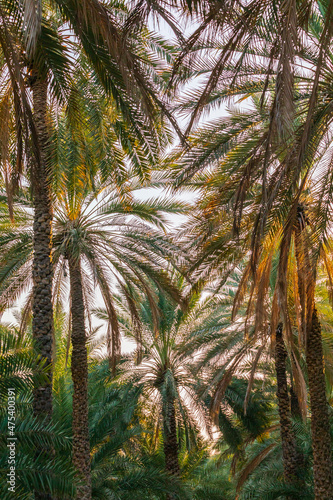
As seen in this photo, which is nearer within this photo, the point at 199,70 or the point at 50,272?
the point at 199,70

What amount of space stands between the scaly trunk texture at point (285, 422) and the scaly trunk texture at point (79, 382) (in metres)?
5.28

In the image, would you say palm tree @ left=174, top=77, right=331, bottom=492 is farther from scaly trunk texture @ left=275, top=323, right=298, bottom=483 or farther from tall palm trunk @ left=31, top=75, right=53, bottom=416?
scaly trunk texture @ left=275, top=323, right=298, bottom=483

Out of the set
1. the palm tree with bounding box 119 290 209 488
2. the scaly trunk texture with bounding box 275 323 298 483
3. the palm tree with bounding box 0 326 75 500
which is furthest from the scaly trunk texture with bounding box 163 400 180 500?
the palm tree with bounding box 0 326 75 500

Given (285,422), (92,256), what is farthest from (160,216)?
(285,422)

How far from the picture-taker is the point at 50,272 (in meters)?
9.39

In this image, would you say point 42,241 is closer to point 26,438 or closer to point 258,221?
point 26,438

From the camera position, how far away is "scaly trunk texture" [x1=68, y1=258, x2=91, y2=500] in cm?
1106

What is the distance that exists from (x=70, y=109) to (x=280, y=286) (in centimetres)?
469

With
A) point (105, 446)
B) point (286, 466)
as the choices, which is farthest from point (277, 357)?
point (105, 446)

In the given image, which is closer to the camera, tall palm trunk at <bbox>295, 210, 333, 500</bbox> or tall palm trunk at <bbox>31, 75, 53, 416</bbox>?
tall palm trunk at <bbox>31, 75, 53, 416</bbox>

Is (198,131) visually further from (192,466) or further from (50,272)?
(192,466)

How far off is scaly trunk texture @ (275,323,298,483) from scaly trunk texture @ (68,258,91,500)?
528cm

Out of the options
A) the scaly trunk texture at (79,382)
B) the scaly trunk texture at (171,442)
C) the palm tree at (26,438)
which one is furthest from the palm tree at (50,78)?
the scaly trunk texture at (171,442)

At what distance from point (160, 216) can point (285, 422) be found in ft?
21.3
